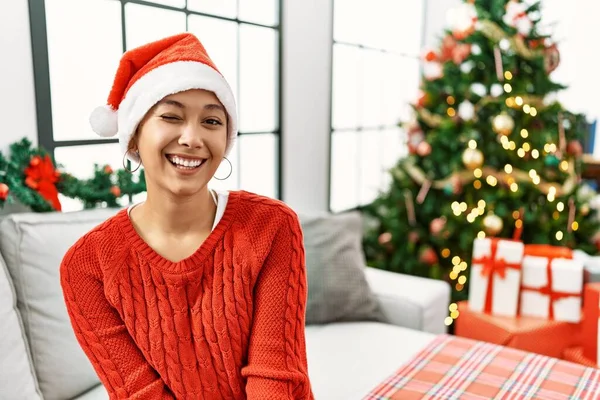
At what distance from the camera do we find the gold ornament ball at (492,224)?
2.62 metres

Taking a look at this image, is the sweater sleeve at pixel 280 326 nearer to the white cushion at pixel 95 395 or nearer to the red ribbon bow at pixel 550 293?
the white cushion at pixel 95 395

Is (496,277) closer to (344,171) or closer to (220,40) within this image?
(344,171)

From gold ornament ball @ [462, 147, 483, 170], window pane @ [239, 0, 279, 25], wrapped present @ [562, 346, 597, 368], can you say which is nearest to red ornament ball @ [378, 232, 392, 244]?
gold ornament ball @ [462, 147, 483, 170]

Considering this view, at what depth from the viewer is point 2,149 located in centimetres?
162

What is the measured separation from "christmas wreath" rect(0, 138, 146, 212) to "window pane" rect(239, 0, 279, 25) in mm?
1148

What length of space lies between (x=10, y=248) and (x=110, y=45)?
876 millimetres

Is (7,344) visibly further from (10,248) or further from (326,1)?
(326,1)

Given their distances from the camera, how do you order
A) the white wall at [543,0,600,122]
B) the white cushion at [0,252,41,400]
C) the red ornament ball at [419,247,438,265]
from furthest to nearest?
the white wall at [543,0,600,122] < the red ornament ball at [419,247,438,265] < the white cushion at [0,252,41,400]

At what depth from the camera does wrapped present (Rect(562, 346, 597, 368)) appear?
7.07 feet

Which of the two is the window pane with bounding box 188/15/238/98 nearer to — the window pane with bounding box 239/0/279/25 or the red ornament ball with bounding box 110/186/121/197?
the window pane with bounding box 239/0/279/25

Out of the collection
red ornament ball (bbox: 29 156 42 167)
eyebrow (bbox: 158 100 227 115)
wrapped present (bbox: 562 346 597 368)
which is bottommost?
wrapped present (bbox: 562 346 597 368)

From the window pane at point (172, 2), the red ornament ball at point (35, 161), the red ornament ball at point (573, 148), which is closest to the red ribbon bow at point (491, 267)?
the red ornament ball at point (573, 148)

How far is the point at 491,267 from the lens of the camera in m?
2.36

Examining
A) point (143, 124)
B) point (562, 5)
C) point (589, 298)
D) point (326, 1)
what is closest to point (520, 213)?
point (589, 298)
